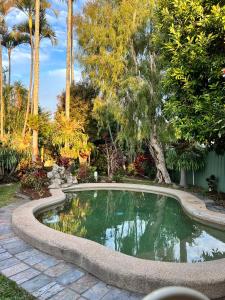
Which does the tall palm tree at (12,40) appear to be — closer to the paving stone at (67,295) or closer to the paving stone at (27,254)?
the paving stone at (27,254)

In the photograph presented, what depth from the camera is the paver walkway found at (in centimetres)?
319

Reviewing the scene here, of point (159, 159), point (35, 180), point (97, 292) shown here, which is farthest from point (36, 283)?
point (159, 159)

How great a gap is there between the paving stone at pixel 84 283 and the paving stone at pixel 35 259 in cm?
81

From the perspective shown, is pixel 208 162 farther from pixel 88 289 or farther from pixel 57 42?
pixel 57 42

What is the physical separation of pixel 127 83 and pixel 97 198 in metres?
5.00

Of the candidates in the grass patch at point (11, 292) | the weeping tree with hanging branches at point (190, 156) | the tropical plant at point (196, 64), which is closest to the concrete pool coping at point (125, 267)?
the grass patch at point (11, 292)

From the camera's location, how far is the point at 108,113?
13117 mm

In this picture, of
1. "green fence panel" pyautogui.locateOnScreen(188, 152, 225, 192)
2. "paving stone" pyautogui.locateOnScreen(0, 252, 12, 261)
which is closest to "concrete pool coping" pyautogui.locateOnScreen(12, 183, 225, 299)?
"paving stone" pyautogui.locateOnScreen(0, 252, 12, 261)

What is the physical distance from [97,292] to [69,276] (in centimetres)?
53

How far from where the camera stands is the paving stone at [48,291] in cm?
313

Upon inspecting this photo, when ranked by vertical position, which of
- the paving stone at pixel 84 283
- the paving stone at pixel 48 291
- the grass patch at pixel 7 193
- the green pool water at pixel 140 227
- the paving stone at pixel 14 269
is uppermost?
the grass patch at pixel 7 193

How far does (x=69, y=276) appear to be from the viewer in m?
3.63

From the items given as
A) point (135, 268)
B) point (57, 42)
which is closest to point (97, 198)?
point (135, 268)

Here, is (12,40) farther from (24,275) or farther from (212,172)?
(24,275)
